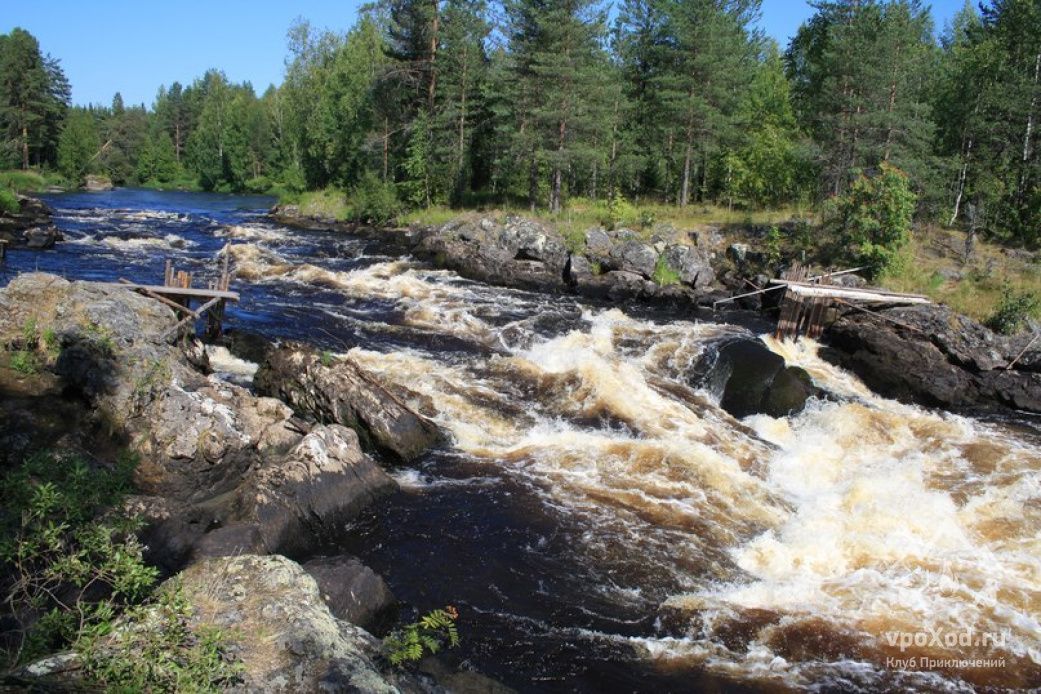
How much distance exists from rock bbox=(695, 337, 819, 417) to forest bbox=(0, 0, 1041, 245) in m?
14.2

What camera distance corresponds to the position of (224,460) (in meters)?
12.5

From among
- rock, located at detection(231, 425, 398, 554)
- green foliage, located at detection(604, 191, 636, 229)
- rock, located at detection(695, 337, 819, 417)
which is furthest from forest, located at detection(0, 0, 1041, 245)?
rock, located at detection(231, 425, 398, 554)

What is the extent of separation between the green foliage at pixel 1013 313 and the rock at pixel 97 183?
82065 mm

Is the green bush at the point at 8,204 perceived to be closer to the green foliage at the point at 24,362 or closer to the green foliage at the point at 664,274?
the green foliage at the point at 24,362

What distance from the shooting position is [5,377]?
42.7ft

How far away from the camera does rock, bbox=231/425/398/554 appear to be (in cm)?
1109

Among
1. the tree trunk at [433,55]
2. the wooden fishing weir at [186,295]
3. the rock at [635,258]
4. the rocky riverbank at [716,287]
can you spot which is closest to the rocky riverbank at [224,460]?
the wooden fishing weir at [186,295]

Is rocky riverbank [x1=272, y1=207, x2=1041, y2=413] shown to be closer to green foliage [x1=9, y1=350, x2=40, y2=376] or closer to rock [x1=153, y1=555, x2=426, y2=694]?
rock [x1=153, y1=555, x2=426, y2=694]

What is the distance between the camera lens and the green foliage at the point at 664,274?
107 ft

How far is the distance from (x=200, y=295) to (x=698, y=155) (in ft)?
115

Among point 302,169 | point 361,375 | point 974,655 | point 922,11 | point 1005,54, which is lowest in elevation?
point 974,655

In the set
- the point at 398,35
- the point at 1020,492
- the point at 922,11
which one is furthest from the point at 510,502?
the point at 922,11

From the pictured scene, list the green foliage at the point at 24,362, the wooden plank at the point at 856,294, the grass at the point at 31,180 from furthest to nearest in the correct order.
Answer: the grass at the point at 31,180 → the wooden plank at the point at 856,294 → the green foliage at the point at 24,362

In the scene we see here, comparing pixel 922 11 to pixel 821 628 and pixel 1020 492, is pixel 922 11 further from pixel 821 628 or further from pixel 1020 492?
pixel 821 628
